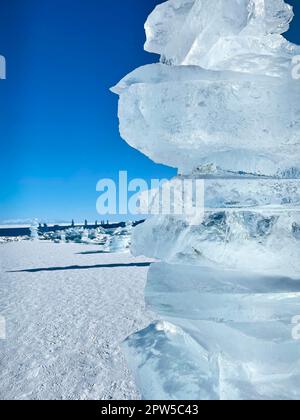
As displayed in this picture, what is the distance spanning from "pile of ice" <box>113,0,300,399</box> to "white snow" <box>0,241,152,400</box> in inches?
87.7

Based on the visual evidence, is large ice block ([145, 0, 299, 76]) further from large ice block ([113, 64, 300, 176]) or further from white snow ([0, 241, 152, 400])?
white snow ([0, 241, 152, 400])

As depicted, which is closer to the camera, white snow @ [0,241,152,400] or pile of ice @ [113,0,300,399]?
pile of ice @ [113,0,300,399]

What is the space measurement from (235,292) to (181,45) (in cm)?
171

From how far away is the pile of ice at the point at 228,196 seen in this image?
1.98m

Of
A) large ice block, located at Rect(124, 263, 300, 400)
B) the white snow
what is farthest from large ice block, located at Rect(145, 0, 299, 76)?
the white snow

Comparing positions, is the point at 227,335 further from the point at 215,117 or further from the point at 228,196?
the point at 215,117

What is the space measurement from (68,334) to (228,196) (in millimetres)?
4831

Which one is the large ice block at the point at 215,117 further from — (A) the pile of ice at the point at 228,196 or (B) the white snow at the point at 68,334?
(B) the white snow at the point at 68,334

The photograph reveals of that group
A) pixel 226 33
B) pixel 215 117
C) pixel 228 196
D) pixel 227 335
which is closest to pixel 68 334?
pixel 227 335

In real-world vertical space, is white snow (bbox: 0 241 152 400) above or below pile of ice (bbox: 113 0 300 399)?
below

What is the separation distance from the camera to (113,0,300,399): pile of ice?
6.51ft

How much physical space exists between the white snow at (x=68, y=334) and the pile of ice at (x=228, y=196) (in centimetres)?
223

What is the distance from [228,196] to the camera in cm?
218
